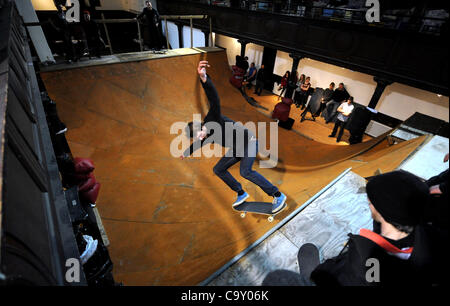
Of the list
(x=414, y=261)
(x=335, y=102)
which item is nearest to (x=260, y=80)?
(x=335, y=102)

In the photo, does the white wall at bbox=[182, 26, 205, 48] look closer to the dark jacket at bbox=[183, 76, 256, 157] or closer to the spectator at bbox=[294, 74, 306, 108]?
the spectator at bbox=[294, 74, 306, 108]

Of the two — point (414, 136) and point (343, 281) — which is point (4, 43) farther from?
point (414, 136)

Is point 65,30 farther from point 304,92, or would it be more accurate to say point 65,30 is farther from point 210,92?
point 304,92

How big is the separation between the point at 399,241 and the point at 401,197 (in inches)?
11.0

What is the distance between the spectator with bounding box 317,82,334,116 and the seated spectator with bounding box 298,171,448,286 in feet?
26.8

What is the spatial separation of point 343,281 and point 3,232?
1690 millimetres

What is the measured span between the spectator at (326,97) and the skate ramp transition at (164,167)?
3174 millimetres

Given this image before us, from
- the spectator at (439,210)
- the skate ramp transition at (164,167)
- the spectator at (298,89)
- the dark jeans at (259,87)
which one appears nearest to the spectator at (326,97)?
the spectator at (298,89)

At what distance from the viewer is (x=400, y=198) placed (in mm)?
1057

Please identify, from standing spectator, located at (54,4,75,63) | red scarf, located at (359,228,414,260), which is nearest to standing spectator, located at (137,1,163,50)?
standing spectator, located at (54,4,75,63)

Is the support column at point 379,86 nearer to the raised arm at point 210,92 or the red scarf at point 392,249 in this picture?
the raised arm at point 210,92

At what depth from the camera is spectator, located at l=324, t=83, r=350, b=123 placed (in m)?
7.38

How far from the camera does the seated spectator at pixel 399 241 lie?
39.9 inches

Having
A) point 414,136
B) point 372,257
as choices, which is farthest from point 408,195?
point 414,136
